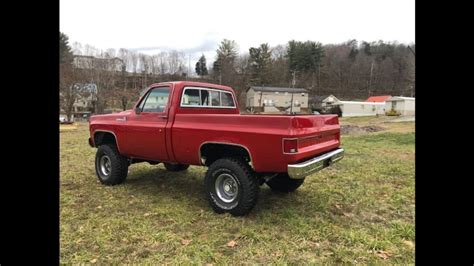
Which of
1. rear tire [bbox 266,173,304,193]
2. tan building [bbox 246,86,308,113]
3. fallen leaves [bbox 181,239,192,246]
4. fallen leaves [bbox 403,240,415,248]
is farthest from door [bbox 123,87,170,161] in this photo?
tan building [bbox 246,86,308,113]

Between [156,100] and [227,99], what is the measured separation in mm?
1462

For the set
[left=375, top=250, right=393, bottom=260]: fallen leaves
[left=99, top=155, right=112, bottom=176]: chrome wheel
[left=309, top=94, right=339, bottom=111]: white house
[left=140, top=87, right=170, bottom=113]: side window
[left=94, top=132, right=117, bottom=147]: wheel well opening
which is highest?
[left=309, top=94, right=339, bottom=111]: white house

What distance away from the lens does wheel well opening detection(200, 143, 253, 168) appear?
4449 millimetres

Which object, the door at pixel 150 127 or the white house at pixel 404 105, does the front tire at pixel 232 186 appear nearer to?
the door at pixel 150 127

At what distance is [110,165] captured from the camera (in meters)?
6.00

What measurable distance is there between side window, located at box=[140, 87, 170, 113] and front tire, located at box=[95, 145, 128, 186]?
1142 mm

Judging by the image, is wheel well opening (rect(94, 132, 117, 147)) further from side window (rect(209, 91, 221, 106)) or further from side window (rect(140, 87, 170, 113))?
side window (rect(209, 91, 221, 106))

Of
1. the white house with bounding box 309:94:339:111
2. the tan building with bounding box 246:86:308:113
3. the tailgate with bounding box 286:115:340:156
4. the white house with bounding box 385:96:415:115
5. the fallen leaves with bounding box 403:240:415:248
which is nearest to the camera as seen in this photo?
the fallen leaves with bounding box 403:240:415:248

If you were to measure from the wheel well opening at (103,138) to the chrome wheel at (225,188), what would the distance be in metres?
2.79

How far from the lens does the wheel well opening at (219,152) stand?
→ 4449 millimetres

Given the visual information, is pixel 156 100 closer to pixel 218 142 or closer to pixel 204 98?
pixel 204 98
